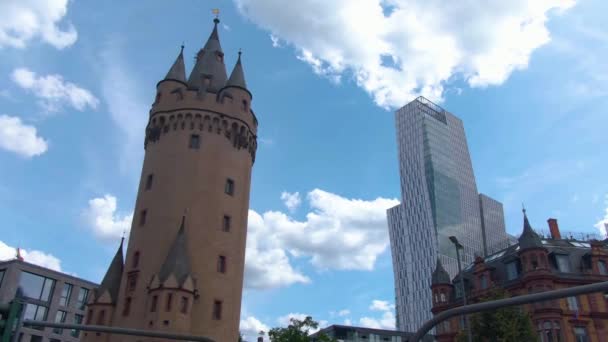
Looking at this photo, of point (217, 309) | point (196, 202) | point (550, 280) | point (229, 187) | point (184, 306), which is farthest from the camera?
point (550, 280)

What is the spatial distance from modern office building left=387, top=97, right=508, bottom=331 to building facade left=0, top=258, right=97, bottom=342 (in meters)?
97.3

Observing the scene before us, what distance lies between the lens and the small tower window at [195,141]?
151ft

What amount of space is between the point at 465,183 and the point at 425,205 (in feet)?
66.3

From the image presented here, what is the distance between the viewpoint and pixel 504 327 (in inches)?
1421

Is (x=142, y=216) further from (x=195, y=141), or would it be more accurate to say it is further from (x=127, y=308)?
(x=195, y=141)

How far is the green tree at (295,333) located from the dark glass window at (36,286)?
44520mm

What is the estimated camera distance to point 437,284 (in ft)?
196

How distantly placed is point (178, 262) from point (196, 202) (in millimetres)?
5593

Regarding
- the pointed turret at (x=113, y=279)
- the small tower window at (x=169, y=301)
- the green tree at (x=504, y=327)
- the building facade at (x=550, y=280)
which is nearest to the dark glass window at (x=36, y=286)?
the pointed turret at (x=113, y=279)

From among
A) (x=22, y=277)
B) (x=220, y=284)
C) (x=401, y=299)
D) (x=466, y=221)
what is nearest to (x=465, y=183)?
(x=466, y=221)

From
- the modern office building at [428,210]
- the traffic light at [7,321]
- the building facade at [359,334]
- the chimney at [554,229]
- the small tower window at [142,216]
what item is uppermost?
the modern office building at [428,210]

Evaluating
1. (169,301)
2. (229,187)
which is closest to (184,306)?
(169,301)

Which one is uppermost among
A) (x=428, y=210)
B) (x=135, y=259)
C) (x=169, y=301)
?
(x=428, y=210)

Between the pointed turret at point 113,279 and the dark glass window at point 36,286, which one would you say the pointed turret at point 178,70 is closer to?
the pointed turret at point 113,279
